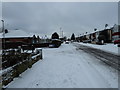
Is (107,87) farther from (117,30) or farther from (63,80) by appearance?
(117,30)

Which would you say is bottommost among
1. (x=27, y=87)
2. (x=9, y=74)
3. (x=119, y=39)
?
(x=27, y=87)

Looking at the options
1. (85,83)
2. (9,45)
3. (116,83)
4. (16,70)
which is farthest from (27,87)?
(9,45)

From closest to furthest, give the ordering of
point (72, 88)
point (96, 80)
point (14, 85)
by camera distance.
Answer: point (72, 88) < point (14, 85) < point (96, 80)

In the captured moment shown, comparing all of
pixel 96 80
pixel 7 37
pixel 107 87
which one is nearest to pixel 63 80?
pixel 96 80

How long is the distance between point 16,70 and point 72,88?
3265mm

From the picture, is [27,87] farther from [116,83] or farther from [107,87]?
[116,83]

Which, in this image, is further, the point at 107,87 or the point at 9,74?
the point at 9,74

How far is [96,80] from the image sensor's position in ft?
19.4

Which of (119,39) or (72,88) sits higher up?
(119,39)

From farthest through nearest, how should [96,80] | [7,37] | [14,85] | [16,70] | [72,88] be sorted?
1. [7,37]
2. [16,70]
3. [96,80]
4. [14,85]
5. [72,88]

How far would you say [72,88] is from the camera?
5.04 metres

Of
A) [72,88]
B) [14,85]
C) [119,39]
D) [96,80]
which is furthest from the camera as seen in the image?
[119,39]

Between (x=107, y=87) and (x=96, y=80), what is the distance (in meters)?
0.86

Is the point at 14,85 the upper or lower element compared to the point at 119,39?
lower
